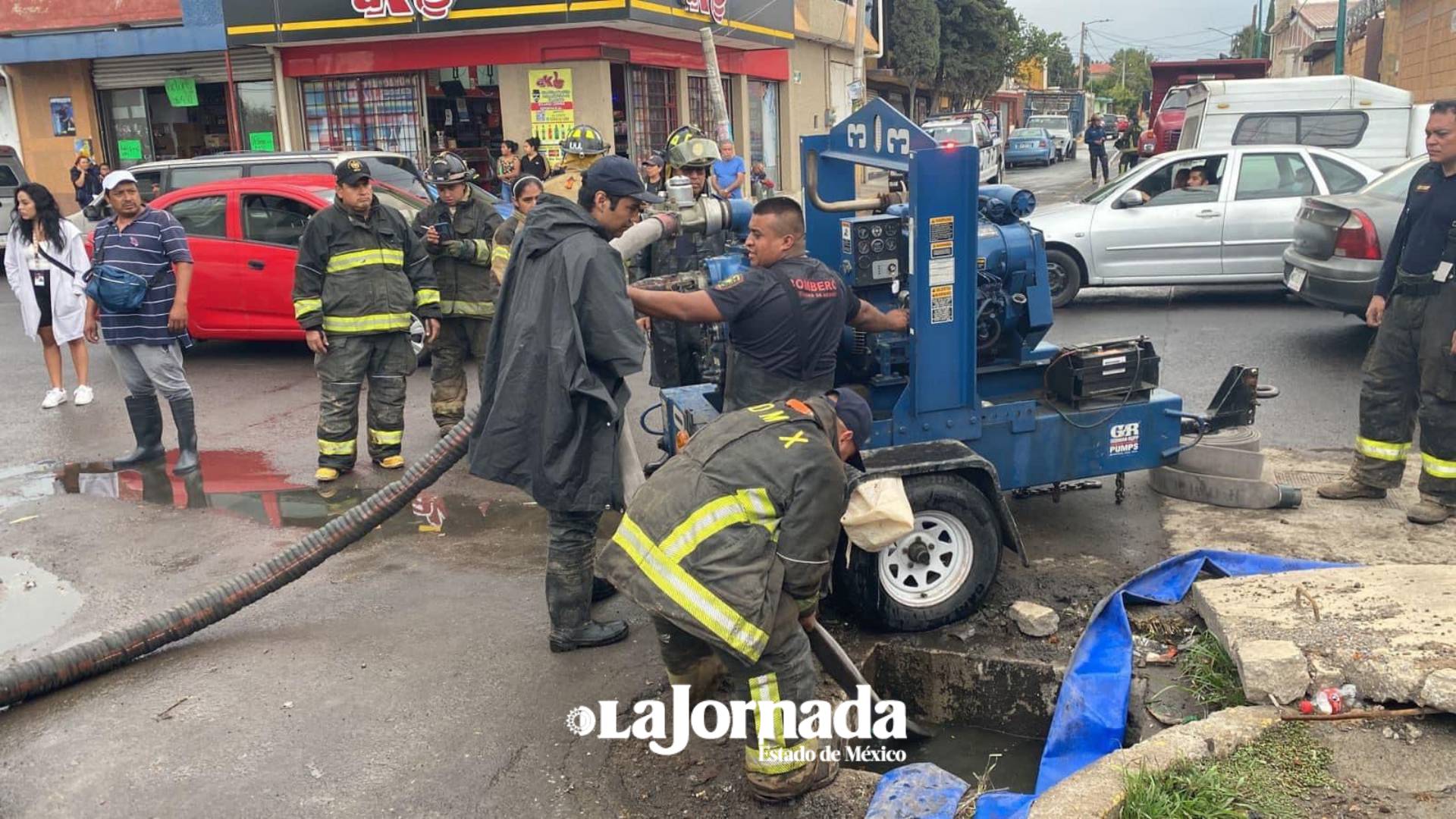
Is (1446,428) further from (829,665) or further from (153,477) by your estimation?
(153,477)

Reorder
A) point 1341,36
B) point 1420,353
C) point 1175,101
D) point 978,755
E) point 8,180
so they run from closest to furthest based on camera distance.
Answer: point 978,755, point 1420,353, point 8,180, point 1175,101, point 1341,36

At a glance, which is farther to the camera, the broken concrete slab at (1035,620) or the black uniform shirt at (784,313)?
the broken concrete slab at (1035,620)

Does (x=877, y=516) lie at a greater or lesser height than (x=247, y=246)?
lesser

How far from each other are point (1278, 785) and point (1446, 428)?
3.14 meters

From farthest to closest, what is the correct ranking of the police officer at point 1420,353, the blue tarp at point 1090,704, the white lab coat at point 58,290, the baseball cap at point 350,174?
the white lab coat at point 58,290, the baseball cap at point 350,174, the police officer at point 1420,353, the blue tarp at point 1090,704

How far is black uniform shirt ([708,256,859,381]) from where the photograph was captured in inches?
171

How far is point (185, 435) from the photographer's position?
7.02 meters

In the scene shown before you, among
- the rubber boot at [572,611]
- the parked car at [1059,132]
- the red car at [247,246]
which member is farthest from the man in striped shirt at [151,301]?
Result: the parked car at [1059,132]

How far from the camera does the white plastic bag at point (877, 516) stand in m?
3.39

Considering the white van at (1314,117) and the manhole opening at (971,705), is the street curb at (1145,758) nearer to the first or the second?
the manhole opening at (971,705)

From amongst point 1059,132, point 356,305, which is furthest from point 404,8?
point 1059,132

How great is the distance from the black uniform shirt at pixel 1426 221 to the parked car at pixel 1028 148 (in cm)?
3193

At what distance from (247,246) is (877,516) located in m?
8.00

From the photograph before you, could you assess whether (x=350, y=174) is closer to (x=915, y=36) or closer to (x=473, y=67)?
(x=473, y=67)
